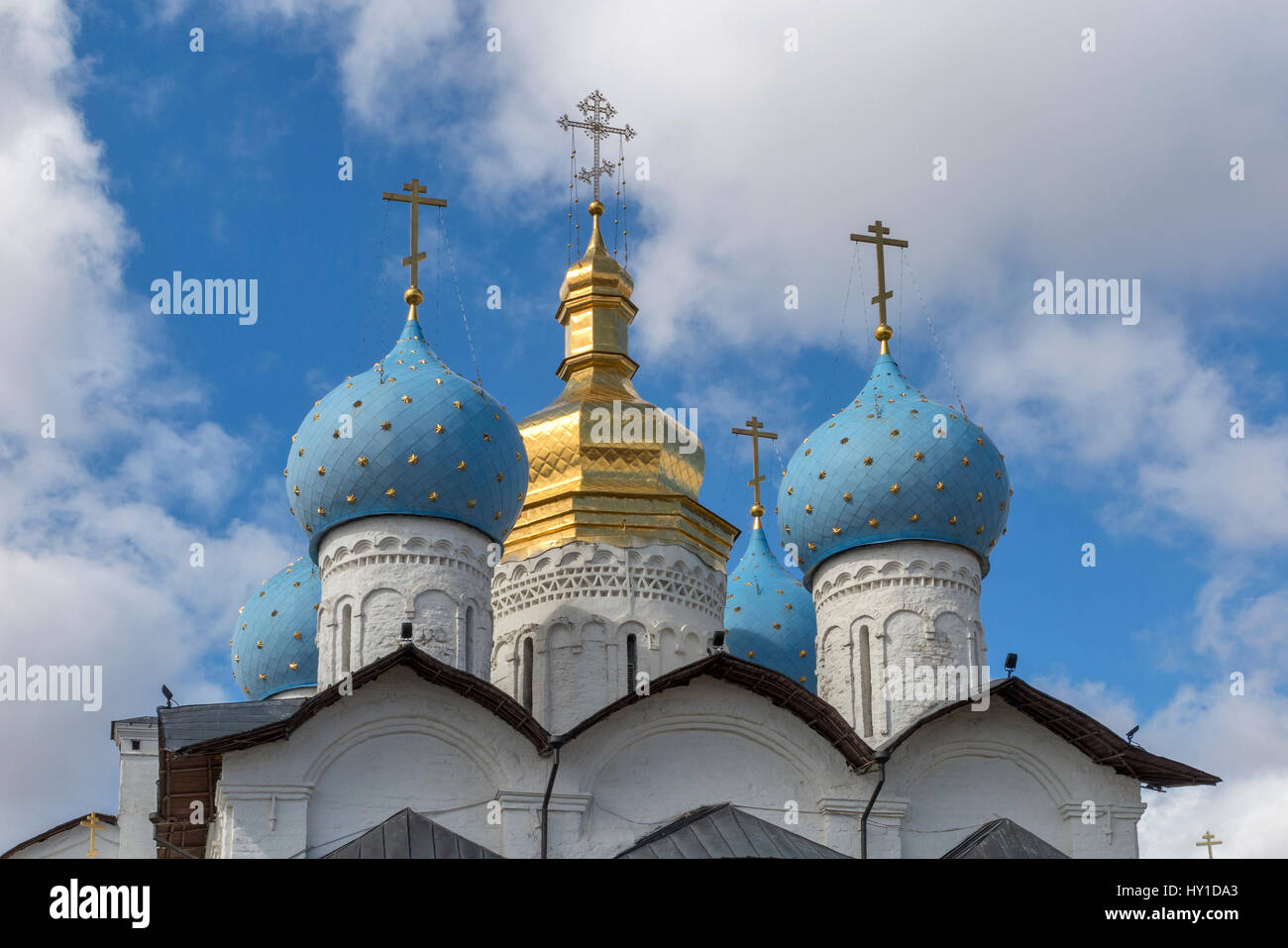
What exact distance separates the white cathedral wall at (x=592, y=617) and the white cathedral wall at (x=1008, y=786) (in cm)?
312

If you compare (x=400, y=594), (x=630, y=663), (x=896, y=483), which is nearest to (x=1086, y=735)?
(x=896, y=483)

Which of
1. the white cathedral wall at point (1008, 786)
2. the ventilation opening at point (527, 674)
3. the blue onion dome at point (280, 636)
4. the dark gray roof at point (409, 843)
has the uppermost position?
the blue onion dome at point (280, 636)

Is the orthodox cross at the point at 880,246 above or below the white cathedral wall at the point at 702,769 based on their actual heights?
above

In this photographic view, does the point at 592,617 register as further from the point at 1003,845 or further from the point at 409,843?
the point at 1003,845

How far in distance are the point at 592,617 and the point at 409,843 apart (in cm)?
447

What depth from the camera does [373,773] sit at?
1483cm

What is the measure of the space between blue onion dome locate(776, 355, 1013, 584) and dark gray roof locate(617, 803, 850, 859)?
3.14 metres

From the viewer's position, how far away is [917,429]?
1723 cm

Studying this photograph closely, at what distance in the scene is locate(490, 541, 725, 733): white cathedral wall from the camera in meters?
18.0

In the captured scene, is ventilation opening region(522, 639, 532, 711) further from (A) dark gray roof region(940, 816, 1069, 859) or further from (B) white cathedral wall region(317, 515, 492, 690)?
(A) dark gray roof region(940, 816, 1069, 859)

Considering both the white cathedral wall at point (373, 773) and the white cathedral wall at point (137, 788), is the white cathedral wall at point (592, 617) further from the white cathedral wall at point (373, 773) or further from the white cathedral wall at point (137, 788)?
the white cathedral wall at point (137, 788)

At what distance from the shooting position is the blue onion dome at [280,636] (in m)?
20.5

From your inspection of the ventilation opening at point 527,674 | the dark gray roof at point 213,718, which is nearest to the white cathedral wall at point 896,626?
the ventilation opening at point 527,674
